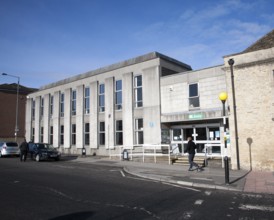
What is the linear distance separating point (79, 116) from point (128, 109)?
7373 mm

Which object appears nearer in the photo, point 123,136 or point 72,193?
point 72,193

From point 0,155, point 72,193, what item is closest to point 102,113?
point 0,155

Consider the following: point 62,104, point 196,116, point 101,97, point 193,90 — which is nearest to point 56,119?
point 62,104

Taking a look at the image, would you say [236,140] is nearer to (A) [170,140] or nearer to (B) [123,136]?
(A) [170,140]

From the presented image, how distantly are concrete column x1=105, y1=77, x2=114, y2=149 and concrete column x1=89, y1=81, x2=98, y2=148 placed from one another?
1553mm

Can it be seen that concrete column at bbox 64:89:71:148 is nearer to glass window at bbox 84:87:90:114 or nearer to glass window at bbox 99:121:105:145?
glass window at bbox 84:87:90:114

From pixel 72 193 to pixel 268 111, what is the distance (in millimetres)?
10777

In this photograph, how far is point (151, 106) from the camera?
2205 centimetres

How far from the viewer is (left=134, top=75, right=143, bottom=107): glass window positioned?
920 inches

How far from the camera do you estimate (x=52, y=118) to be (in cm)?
3309

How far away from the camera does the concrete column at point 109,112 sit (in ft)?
82.3

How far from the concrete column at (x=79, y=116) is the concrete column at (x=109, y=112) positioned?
389 centimetres

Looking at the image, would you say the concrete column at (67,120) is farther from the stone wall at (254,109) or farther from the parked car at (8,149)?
the stone wall at (254,109)

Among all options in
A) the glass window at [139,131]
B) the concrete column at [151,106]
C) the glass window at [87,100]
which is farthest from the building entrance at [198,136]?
the glass window at [87,100]
